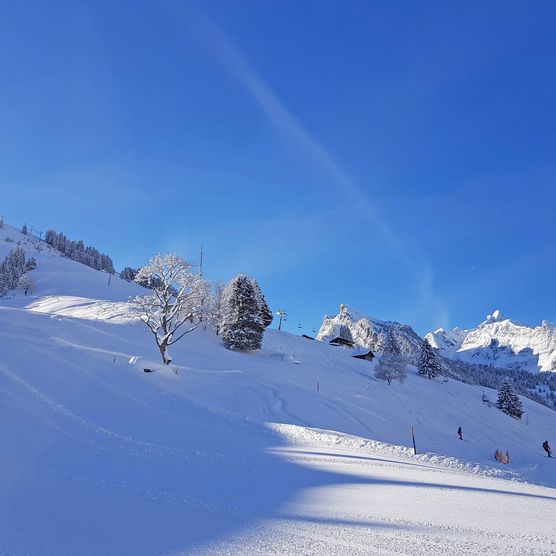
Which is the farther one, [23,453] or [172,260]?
[172,260]

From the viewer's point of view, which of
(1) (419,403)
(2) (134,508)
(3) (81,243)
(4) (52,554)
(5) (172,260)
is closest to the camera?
(4) (52,554)

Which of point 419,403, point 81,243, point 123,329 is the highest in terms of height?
point 81,243

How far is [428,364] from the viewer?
7038 cm

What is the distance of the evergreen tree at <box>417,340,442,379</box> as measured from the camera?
70.0 metres

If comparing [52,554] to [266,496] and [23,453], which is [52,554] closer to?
[266,496]

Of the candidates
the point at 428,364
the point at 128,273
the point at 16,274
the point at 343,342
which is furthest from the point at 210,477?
the point at 128,273

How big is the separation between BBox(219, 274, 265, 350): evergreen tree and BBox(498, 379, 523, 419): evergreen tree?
4081 centimetres

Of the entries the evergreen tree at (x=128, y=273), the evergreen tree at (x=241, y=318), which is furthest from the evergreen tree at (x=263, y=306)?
the evergreen tree at (x=128, y=273)

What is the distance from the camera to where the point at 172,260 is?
30.6 metres

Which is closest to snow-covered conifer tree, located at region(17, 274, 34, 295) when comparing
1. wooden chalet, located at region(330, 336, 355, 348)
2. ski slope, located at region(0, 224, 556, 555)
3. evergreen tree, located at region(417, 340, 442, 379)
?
ski slope, located at region(0, 224, 556, 555)

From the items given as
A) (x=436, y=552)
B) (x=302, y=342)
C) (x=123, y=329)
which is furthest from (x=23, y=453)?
(x=302, y=342)

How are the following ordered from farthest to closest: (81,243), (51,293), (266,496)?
(81,243) → (51,293) → (266,496)

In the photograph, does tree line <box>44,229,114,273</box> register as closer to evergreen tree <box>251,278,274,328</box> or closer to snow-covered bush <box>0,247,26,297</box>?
snow-covered bush <box>0,247,26,297</box>

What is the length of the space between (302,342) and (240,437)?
57613 mm
